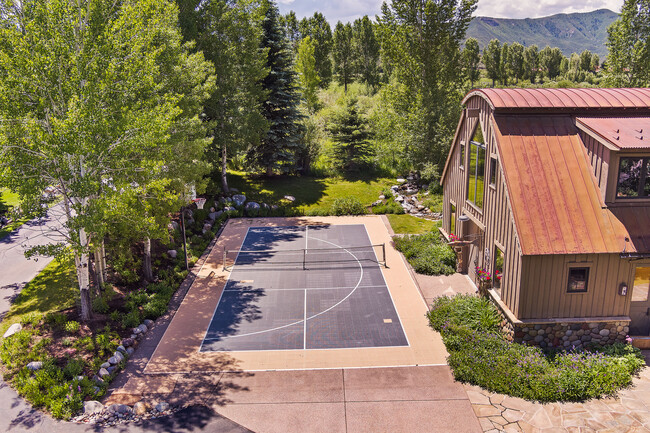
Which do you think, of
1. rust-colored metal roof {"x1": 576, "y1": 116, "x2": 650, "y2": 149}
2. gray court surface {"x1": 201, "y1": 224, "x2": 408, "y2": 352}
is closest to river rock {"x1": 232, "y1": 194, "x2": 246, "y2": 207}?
gray court surface {"x1": 201, "y1": 224, "x2": 408, "y2": 352}

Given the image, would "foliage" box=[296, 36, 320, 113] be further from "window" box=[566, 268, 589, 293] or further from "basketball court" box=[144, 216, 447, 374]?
"window" box=[566, 268, 589, 293]

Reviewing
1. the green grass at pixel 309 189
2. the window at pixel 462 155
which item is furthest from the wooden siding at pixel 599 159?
the green grass at pixel 309 189

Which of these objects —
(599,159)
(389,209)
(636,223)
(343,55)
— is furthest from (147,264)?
(343,55)

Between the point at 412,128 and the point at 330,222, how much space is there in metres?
11.3

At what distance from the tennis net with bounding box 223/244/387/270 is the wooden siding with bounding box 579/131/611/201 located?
894 centimetres

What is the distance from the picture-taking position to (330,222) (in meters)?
26.8

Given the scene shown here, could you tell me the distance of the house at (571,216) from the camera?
1272 cm

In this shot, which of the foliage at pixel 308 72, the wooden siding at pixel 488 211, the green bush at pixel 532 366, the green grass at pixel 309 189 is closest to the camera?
the green bush at pixel 532 366

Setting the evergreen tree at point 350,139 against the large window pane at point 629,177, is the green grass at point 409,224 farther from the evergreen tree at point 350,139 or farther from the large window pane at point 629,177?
the large window pane at point 629,177

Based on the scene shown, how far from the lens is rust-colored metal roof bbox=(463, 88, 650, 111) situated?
14.4 m

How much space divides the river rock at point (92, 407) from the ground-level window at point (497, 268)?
11.6 metres

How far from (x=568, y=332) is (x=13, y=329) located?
16470mm

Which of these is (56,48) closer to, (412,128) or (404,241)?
(404,241)

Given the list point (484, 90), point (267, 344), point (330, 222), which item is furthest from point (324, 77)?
point (267, 344)
